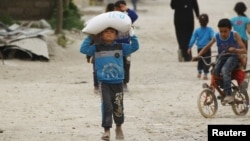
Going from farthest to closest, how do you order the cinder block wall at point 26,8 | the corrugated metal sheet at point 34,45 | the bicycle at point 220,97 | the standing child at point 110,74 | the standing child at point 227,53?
the cinder block wall at point 26,8 < the corrugated metal sheet at point 34,45 < the bicycle at point 220,97 < the standing child at point 227,53 < the standing child at point 110,74

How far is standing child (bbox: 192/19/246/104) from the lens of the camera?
468 inches

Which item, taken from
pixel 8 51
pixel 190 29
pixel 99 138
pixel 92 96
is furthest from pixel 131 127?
pixel 190 29

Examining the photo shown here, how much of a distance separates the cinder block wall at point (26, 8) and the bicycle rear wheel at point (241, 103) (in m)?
14.4

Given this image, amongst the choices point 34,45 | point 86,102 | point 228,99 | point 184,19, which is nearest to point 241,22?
point 184,19

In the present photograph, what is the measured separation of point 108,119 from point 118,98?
0.95ft

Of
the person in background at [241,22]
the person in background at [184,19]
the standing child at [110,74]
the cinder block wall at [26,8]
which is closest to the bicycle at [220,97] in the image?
the standing child at [110,74]

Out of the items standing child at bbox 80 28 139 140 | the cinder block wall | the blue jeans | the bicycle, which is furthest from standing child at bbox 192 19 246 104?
the cinder block wall

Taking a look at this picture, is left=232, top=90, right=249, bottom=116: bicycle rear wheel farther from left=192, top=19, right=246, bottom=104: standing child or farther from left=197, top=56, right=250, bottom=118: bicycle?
left=192, top=19, right=246, bottom=104: standing child

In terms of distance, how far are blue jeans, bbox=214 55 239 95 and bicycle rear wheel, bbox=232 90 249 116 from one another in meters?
0.20

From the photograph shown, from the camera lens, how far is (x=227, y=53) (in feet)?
39.2

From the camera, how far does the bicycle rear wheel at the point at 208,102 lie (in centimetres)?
1197

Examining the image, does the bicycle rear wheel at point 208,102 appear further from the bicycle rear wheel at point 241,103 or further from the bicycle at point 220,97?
the bicycle rear wheel at point 241,103

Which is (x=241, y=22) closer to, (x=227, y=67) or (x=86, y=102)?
(x=86, y=102)

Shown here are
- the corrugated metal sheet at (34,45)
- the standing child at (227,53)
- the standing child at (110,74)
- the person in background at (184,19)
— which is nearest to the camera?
the standing child at (110,74)
